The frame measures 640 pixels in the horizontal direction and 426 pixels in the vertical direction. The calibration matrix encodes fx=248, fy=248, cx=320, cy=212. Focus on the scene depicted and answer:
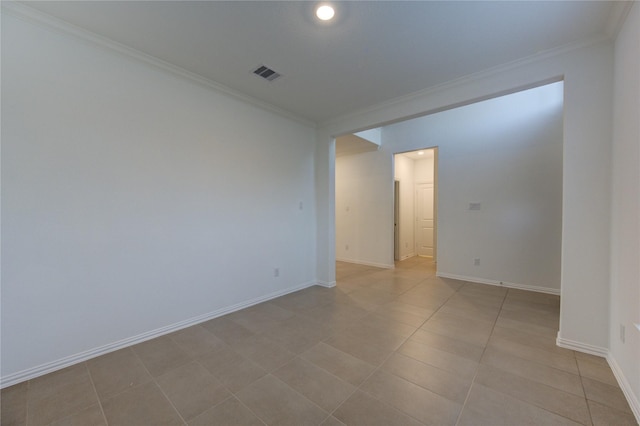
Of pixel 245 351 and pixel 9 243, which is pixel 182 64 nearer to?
pixel 9 243

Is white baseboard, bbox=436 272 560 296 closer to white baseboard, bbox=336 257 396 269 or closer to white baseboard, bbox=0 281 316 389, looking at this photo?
white baseboard, bbox=336 257 396 269

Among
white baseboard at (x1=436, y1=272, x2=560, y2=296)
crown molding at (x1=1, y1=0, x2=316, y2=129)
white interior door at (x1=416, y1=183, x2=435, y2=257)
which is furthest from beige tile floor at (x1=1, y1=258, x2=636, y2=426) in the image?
white interior door at (x1=416, y1=183, x2=435, y2=257)

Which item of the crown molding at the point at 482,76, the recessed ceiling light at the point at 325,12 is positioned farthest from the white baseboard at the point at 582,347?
the recessed ceiling light at the point at 325,12

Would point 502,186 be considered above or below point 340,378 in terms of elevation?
above

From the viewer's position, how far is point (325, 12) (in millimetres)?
1934

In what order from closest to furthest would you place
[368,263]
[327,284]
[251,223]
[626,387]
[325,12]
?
[626,387]
[325,12]
[251,223]
[327,284]
[368,263]

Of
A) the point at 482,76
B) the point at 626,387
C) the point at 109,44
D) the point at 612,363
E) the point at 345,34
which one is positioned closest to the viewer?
the point at 626,387

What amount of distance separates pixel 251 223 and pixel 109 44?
2.30m

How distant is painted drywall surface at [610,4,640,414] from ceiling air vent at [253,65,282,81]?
2.92m

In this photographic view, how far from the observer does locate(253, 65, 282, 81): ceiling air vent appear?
272 cm

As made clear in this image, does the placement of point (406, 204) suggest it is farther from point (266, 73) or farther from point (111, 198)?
point (111, 198)

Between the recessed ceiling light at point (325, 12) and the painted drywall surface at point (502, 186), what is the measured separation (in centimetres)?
388

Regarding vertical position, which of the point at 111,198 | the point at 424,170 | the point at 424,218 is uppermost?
the point at 424,170

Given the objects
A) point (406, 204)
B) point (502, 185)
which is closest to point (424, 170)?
point (406, 204)
